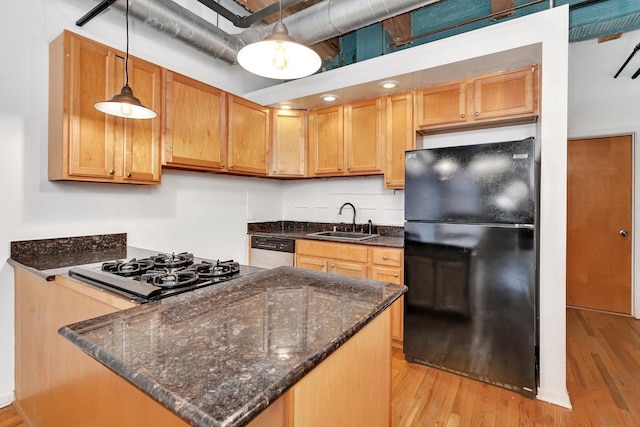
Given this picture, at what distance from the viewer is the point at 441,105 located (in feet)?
8.64

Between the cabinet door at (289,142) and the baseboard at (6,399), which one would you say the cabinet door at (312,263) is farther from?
the baseboard at (6,399)

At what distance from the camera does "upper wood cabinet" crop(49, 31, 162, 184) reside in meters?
1.92

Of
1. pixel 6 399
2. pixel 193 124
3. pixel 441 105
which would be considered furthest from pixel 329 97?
pixel 6 399

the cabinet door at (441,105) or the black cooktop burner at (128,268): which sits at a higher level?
the cabinet door at (441,105)

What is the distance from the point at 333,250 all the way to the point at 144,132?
1782 millimetres

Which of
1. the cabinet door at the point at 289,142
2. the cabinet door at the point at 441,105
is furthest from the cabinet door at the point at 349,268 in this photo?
the cabinet door at the point at 441,105

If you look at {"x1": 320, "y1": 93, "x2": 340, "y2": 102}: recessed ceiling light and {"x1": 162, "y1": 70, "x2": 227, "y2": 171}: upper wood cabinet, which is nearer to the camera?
{"x1": 162, "y1": 70, "x2": 227, "y2": 171}: upper wood cabinet

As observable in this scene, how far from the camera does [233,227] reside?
11.0 ft

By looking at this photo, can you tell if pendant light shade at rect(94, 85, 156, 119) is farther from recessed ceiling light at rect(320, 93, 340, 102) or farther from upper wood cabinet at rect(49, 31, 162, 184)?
recessed ceiling light at rect(320, 93, 340, 102)

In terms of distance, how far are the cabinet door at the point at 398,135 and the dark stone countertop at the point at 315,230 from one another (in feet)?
1.72

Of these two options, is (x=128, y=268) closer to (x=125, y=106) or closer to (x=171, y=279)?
(x=171, y=279)

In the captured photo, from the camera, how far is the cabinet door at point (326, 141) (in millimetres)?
3201

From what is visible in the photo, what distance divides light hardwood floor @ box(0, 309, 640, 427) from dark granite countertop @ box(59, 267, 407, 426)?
1.21m

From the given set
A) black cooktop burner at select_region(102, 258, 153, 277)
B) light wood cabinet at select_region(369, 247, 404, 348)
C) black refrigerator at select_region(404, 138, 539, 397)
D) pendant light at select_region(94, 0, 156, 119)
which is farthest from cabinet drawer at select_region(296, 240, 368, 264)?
pendant light at select_region(94, 0, 156, 119)
